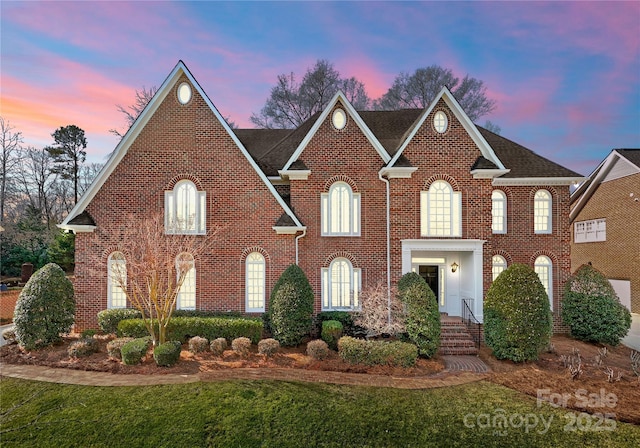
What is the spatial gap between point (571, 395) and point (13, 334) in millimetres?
18897

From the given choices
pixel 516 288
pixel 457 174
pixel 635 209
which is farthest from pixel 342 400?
pixel 635 209

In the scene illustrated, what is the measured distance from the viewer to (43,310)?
36.4ft

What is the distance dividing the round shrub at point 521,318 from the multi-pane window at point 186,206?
11.9 metres

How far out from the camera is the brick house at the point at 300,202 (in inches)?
523

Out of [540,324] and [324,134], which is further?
[324,134]

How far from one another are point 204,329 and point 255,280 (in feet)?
9.22

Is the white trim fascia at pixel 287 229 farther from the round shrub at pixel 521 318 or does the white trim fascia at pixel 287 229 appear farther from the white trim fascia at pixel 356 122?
the round shrub at pixel 521 318

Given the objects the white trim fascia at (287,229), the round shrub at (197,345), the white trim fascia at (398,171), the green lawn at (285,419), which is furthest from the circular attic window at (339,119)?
the green lawn at (285,419)

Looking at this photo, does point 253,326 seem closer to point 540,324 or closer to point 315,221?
point 315,221

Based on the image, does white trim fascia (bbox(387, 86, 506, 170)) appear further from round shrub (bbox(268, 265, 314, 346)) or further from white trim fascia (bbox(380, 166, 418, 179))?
round shrub (bbox(268, 265, 314, 346))

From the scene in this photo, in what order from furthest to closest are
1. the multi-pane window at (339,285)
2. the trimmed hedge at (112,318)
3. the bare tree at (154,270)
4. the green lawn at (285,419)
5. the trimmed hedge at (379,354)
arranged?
the multi-pane window at (339,285), the trimmed hedge at (112,318), the bare tree at (154,270), the trimmed hedge at (379,354), the green lawn at (285,419)

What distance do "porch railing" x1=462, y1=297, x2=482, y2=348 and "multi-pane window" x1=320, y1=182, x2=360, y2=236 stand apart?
19.9 feet

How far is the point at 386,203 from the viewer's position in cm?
1392

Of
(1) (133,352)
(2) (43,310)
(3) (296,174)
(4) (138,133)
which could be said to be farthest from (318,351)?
(4) (138,133)
